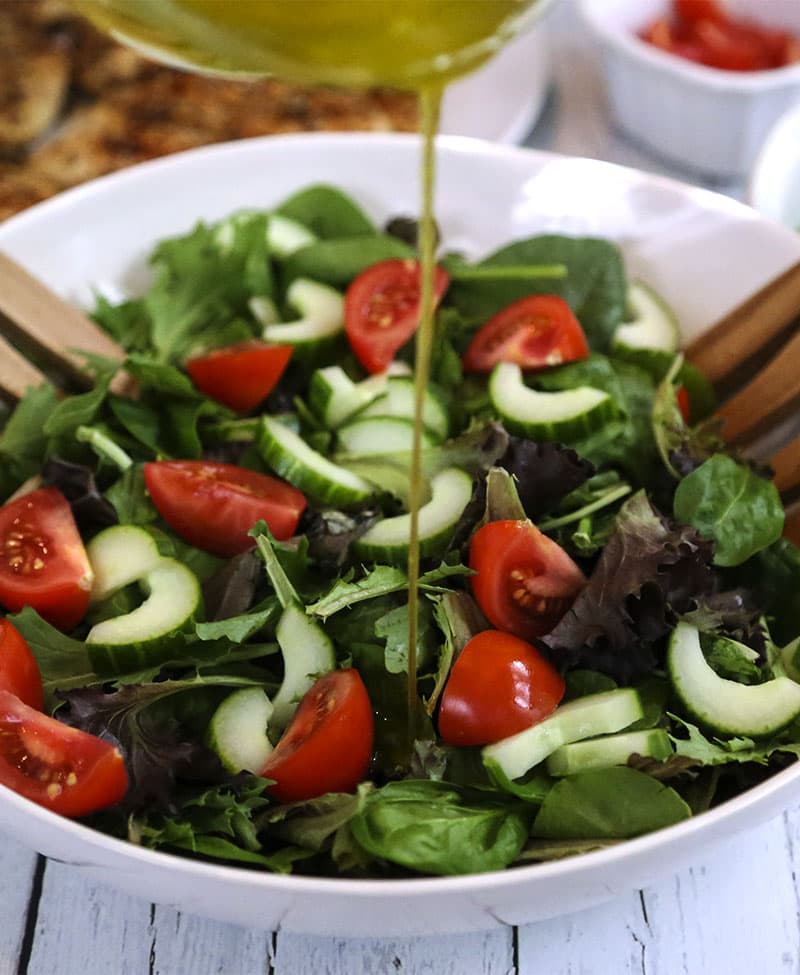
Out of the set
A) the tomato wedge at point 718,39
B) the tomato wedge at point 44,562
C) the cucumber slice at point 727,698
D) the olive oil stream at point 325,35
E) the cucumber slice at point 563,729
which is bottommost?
the tomato wedge at point 44,562

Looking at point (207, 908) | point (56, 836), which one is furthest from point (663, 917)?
point (56, 836)

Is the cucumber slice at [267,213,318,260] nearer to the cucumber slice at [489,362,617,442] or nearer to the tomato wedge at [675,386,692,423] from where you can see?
the cucumber slice at [489,362,617,442]

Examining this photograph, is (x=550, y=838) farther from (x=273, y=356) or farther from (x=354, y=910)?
(x=273, y=356)

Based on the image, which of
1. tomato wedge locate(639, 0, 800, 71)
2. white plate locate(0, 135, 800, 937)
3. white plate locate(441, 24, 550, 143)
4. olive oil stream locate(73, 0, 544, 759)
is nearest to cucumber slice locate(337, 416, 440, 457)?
white plate locate(0, 135, 800, 937)

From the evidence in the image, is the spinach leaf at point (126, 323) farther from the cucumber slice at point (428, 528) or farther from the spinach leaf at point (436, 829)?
the spinach leaf at point (436, 829)

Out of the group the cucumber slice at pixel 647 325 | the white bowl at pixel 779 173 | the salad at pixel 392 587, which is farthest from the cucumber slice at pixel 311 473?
the white bowl at pixel 779 173

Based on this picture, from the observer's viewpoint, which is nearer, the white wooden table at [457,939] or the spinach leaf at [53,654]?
the white wooden table at [457,939]
